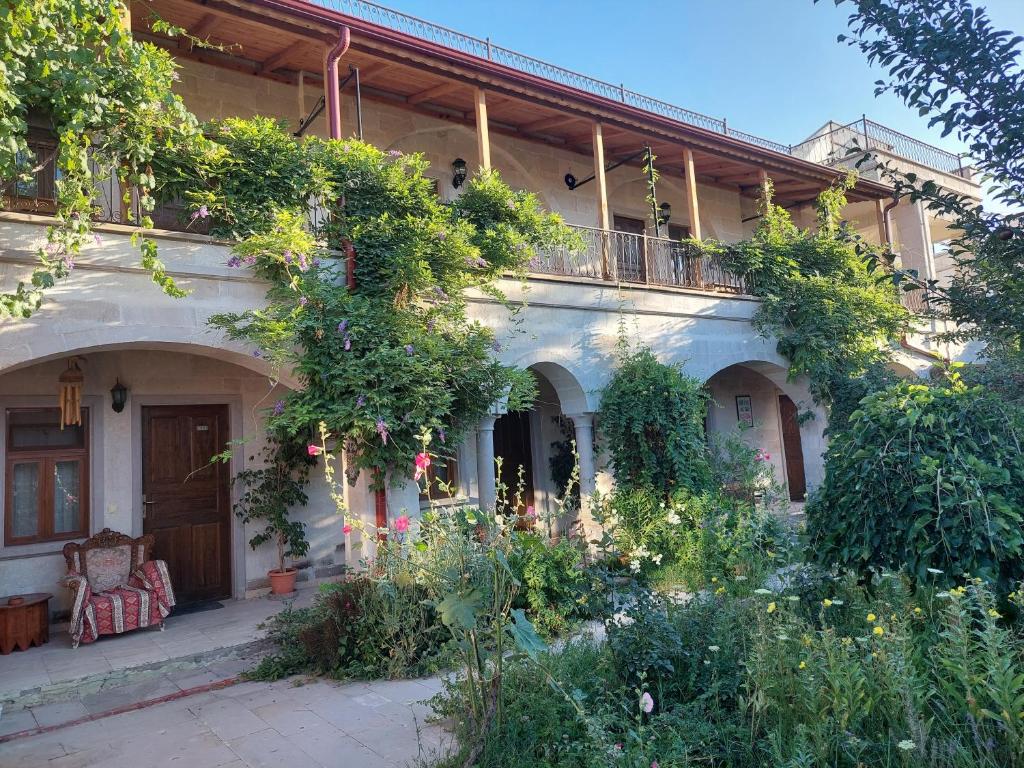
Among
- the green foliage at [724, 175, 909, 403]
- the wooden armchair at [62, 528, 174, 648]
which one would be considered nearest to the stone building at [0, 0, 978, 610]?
the green foliage at [724, 175, 909, 403]

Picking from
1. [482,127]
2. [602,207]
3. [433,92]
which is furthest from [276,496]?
[602,207]

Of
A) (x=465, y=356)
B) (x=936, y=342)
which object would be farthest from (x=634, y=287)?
(x=936, y=342)

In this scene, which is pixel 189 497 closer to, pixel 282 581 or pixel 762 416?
pixel 282 581

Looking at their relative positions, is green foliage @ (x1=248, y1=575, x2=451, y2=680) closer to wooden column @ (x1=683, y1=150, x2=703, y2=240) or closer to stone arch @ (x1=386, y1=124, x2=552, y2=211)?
stone arch @ (x1=386, y1=124, x2=552, y2=211)

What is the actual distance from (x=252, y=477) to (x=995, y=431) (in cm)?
734

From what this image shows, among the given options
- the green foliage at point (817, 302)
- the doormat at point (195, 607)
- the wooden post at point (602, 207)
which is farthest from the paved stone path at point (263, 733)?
the green foliage at point (817, 302)

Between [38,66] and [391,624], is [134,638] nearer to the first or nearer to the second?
[391,624]

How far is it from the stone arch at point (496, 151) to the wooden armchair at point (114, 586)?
19.7 feet

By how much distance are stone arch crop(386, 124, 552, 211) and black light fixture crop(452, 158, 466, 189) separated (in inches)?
11.9

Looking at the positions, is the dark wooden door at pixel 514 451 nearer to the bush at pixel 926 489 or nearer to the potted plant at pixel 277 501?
the potted plant at pixel 277 501

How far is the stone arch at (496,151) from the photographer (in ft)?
31.4

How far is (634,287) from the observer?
370 inches

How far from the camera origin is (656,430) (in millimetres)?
8312

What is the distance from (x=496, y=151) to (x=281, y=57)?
3.49 meters
